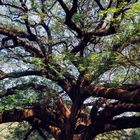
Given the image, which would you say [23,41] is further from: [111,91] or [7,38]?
[111,91]

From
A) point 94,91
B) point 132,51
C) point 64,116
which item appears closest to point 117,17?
point 132,51

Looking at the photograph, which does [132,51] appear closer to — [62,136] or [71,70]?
[71,70]

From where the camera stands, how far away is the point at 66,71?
35.6ft

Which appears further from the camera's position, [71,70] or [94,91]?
[71,70]

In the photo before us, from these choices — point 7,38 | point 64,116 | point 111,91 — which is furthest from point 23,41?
point 111,91

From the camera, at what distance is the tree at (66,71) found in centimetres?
986

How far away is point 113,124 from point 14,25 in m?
4.87

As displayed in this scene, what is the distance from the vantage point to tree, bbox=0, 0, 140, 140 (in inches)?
388

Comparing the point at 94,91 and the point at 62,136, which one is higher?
the point at 94,91

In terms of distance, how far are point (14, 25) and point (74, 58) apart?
304 centimetres

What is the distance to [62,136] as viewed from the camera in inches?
461

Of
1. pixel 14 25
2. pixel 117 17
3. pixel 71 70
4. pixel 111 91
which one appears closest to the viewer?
pixel 117 17

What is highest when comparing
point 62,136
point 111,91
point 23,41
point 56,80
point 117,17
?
point 23,41

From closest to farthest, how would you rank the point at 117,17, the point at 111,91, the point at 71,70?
the point at 117,17, the point at 111,91, the point at 71,70
